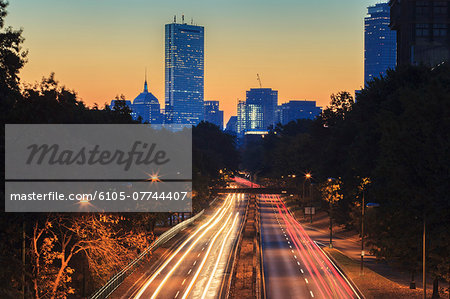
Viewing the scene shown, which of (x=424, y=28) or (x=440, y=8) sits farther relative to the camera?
(x=440, y=8)

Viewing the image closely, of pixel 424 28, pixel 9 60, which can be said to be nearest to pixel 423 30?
pixel 424 28

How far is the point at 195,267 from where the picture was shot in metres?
56.7

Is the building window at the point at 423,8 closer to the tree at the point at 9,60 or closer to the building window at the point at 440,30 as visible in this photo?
the building window at the point at 440,30

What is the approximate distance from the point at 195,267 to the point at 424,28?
7408 centimetres

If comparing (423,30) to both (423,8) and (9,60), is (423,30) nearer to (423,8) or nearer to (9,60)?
(423,8)

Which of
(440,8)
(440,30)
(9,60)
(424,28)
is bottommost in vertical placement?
(9,60)

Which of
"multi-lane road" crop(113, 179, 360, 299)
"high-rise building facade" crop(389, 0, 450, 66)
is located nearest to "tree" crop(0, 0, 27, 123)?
"multi-lane road" crop(113, 179, 360, 299)

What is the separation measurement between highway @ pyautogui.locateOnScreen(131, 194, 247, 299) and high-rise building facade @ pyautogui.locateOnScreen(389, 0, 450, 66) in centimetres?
4632

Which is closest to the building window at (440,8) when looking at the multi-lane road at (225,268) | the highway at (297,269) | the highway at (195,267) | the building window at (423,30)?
the building window at (423,30)

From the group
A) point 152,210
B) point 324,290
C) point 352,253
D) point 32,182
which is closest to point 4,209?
point 32,182

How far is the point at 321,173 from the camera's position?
301 feet

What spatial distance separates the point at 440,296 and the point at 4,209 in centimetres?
3051

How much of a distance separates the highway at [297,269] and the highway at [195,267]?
4.41m

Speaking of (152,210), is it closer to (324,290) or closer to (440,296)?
(324,290)
